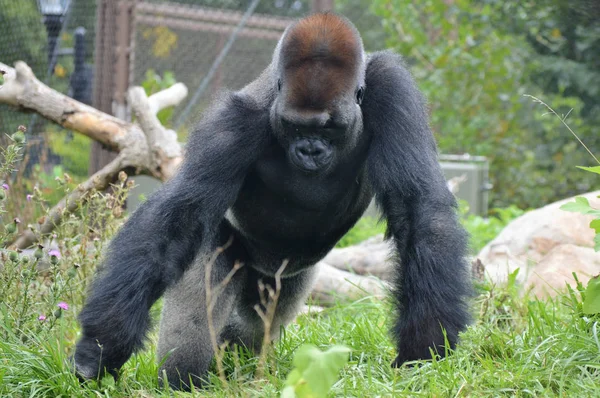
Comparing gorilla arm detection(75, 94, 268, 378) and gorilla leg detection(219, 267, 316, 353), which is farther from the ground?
gorilla arm detection(75, 94, 268, 378)

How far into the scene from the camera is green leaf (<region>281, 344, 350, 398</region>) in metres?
1.92

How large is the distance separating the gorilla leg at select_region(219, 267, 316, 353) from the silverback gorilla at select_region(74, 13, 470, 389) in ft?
0.51

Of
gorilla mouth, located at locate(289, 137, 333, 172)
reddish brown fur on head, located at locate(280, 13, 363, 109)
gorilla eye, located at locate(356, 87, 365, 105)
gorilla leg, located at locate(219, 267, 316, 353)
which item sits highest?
reddish brown fur on head, located at locate(280, 13, 363, 109)

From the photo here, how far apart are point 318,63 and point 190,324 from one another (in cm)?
133

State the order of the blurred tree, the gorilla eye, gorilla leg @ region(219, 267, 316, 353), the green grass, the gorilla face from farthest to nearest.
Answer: the blurred tree, gorilla leg @ region(219, 267, 316, 353), the gorilla eye, the gorilla face, the green grass

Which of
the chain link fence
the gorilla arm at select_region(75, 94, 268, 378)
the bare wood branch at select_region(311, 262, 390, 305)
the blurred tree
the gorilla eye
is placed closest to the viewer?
the gorilla arm at select_region(75, 94, 268, 378)

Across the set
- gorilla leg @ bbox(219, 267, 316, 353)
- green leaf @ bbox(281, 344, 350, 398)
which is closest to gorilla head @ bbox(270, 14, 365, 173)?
gorilla leg @ bbox(219, 267, 316, 353)

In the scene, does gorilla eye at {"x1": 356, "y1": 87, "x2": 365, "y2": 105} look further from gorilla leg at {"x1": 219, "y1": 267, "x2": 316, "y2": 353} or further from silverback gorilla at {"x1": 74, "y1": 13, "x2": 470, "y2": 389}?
gorilla leg at {"x1": 219, "y1": 267, "x2": 316, "y2": 353}

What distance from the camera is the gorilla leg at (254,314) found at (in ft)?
13.4

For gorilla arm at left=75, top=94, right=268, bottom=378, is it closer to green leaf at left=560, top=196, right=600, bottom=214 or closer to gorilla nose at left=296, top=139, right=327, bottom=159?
gorilla nose at left=296, top=139, right=327, bottom=159

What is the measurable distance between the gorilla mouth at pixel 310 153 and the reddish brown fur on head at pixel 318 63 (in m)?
0.16

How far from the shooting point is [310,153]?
11.0 feet

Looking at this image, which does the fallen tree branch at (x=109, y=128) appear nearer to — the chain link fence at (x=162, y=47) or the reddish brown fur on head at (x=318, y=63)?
the chain link fence at (x=162, y=47)

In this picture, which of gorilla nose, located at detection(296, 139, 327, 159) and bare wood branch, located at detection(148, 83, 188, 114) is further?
bare wood branch, located at detection(148, 83, 188, 114)
